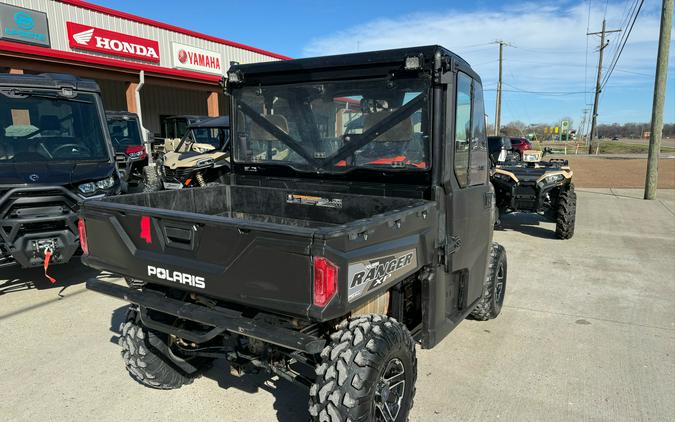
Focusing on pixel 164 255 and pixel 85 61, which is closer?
pixel 164 255

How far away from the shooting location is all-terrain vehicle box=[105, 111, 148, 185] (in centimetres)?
1198

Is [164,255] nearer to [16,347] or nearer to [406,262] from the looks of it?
[406,262]

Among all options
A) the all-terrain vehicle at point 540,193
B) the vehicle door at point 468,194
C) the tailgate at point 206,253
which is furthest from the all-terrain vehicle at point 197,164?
the tailgate at point 206,253

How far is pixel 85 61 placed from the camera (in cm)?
1528

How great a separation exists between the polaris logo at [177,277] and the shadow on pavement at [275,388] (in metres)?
0.98

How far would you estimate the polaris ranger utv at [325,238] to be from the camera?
223cm

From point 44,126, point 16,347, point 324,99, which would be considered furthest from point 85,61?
point 324,99

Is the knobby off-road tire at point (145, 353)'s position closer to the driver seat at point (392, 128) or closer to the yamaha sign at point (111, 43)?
the driver seat at point (392, 128)

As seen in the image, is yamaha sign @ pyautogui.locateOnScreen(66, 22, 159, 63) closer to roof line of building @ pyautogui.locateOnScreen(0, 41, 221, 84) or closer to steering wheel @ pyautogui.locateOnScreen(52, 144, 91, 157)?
roof line of building @ pyautogui.locateOnScreen(0, 41, 221, 84)

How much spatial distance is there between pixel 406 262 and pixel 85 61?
16.1 m

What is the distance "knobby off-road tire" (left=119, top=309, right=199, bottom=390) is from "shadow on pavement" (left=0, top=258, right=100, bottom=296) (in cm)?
278

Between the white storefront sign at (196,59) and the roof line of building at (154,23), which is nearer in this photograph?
the roof line of building at (154,23)

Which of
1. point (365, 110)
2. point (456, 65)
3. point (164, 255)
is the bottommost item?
point (164, 255)

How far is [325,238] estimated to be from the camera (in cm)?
205
